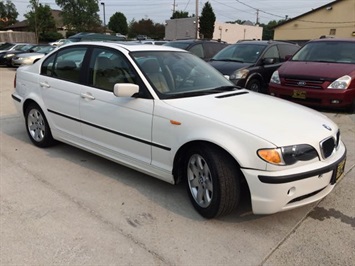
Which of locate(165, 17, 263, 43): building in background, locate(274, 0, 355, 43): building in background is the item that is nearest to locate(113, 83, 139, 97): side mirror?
locate(274, 0, 355, 43): building in background

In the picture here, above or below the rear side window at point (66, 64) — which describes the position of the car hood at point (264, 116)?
below

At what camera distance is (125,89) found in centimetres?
337

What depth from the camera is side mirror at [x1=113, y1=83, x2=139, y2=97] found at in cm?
336

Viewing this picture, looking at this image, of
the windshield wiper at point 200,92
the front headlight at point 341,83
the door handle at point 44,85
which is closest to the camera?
the windshield wiper at point 200,92

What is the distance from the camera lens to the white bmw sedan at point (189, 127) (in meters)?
2.79

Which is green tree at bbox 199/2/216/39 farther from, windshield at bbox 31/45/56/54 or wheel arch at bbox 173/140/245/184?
wheel arch at bbox 173/140/245/184

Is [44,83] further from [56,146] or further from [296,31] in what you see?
[296,31]

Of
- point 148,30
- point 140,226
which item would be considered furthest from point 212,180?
point 148,30

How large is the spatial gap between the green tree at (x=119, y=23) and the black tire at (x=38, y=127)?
76736 mm

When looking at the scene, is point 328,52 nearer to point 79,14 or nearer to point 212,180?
point 212,180

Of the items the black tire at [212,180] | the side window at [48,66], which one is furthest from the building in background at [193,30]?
the black tire at [212,180]

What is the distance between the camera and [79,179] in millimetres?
3941

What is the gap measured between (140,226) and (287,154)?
54.1 inches

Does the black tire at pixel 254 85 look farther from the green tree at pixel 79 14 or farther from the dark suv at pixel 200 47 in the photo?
the green tree at pixel 79 14
